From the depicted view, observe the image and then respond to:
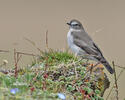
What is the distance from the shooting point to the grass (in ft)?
20.3

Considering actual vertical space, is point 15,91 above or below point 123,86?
above

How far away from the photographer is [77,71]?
8.10 meters

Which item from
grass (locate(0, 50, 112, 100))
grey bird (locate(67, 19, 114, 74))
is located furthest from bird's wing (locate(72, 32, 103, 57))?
grass (locate(0, 50, 112, 100))

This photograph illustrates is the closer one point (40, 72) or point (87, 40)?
point (40, 72)

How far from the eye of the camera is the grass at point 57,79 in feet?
20.3

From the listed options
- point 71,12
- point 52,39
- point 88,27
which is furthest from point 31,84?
point 71,12

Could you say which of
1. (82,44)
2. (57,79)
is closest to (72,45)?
(82,44)

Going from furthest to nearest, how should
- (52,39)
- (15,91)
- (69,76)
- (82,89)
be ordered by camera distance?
(52,39)
(69,76)
(82,89)
(15,91)

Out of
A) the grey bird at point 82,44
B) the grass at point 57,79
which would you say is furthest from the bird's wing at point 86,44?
the grass at point 57,79

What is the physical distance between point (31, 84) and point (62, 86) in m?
0.77

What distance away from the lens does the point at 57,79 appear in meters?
7.77

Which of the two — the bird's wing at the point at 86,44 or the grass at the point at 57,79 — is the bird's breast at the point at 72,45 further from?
the grass at the point at 57,79

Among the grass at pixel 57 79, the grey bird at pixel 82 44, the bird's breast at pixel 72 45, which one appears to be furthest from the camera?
Answer: the bird's breast at pixel 72 45

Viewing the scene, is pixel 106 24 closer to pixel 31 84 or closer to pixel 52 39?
pixel 52 39
